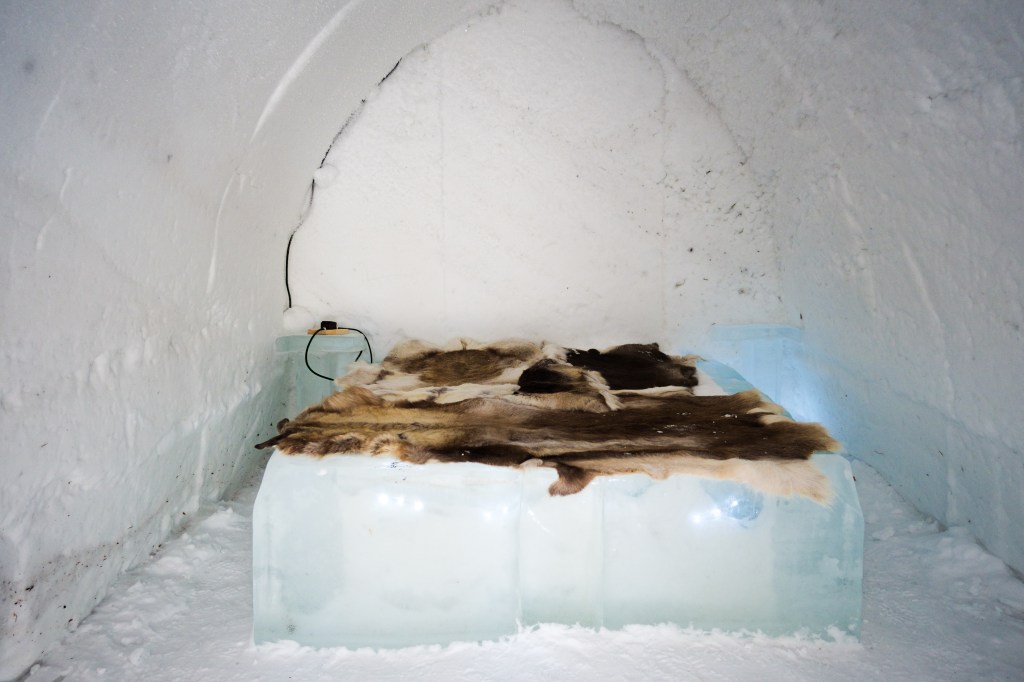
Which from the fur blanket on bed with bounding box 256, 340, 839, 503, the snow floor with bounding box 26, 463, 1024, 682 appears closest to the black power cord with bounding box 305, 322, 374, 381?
the fur blanket on bed with bounding box 256, 340, 839, 503

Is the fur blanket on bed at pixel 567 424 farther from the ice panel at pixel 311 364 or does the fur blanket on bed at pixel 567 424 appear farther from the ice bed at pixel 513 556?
the ice panel at pixel 311 364

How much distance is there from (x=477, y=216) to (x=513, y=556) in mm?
1838

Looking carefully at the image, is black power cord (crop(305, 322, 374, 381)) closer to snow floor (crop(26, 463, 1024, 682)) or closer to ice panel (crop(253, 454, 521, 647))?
snow floor (crop(26, 463, 1024, 682))

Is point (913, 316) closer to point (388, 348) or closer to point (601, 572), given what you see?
point (601, 572)

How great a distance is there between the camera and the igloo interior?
136 cm

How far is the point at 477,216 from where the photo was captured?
2.93 meters

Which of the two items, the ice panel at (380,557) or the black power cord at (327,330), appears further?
the black power cord at (327,330)

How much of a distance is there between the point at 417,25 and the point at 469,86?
344 millimetres

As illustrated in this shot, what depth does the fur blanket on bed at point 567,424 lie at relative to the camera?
59.0 inches

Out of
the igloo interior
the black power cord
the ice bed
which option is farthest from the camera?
the black power cord

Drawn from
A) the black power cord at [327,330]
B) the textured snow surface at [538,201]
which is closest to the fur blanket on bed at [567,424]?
the black power cord at [327,330]

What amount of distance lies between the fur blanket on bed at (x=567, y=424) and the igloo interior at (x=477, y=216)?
1.64 feet

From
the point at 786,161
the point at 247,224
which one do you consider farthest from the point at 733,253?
the point at 247,224

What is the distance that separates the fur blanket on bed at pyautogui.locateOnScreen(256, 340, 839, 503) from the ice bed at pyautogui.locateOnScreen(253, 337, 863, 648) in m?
0.06
